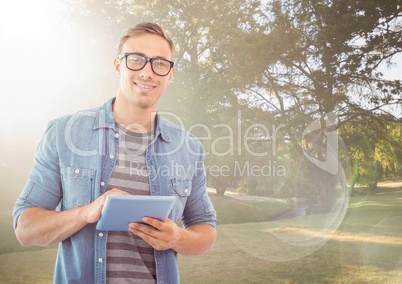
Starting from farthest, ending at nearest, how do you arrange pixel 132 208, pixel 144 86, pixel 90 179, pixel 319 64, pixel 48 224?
1. pixel 319 64
2. pixel 144 86
3. pixel 90 179
4. pixel 48 224
5. pixel 132 208

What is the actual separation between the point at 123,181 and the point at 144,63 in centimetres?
39

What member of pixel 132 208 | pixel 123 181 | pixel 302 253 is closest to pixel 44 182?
pixel 123 181

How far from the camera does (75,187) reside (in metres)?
1.11

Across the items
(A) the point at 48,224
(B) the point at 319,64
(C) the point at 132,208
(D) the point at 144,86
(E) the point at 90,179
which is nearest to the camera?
(C) the point at 132,208

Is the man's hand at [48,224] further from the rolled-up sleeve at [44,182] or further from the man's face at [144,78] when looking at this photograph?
the man's face at [144,78]

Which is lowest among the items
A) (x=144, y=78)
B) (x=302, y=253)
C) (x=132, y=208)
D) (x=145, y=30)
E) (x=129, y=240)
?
(x=302, y=253)

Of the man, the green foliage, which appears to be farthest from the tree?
the man

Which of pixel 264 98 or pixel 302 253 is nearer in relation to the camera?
pixel 302 253

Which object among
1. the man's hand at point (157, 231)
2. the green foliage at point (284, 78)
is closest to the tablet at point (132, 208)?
the man's hand at point (157, 231)

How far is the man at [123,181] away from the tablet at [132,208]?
19mm

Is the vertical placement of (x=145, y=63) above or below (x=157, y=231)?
above

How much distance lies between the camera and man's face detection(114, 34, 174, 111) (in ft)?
4.05

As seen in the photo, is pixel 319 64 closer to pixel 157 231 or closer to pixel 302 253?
pixel 302 253

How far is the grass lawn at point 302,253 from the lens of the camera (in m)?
4.14
